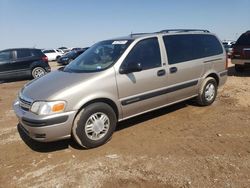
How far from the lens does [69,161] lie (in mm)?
4117

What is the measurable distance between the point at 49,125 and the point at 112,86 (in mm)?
1178

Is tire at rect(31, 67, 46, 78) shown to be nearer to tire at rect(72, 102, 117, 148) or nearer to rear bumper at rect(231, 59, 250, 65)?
rear bumper at rect(231, 59, 250, 65)

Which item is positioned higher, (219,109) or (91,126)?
(91,126)

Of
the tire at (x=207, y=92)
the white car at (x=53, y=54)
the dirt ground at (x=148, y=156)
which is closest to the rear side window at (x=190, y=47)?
the tire at (x=207, y=92)

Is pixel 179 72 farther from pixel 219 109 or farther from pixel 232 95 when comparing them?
pixel 232 95

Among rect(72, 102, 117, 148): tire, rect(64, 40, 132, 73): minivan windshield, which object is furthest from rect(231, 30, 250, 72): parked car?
rect(72, 102, 117, 148): tire

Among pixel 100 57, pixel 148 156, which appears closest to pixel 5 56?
pixel 100 57

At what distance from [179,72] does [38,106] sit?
112 inches

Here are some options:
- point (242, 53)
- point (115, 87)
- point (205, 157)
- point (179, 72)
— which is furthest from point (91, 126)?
point (242, 53)

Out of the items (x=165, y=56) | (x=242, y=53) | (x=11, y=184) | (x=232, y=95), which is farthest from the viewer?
(x=242, y=53)

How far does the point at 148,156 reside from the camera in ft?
13.5

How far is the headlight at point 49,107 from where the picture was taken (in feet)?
13.3

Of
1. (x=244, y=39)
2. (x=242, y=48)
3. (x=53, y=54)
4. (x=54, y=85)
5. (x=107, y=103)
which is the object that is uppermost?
(x=54, y=85)

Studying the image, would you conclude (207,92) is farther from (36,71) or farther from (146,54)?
(36,71)
